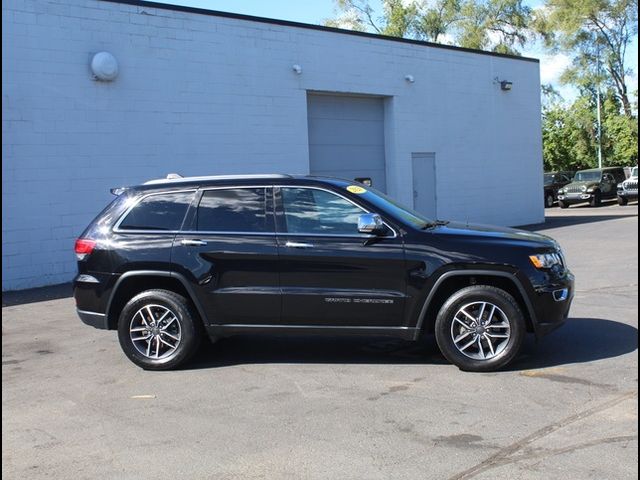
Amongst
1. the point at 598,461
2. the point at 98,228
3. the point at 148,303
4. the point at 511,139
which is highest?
the point at 511,139

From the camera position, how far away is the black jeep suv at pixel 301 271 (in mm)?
6027

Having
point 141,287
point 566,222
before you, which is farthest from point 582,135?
point 141,287

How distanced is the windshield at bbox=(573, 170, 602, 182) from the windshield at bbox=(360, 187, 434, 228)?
99.3 feet

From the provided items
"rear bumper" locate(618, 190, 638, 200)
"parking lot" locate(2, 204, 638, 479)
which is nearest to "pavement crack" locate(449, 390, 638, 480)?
"parking lot" locate(2, 204, 638, 479)

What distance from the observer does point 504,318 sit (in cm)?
601

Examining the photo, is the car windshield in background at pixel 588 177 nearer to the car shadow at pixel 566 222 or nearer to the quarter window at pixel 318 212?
the car shadow at pixel 566 222

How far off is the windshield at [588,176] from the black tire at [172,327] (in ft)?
104

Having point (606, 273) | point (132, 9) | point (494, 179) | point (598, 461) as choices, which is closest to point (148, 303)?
point (598, 461)

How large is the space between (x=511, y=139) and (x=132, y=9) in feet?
45.1

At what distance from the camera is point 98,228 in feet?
22.1

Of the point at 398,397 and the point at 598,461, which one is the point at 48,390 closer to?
the point at 398,397

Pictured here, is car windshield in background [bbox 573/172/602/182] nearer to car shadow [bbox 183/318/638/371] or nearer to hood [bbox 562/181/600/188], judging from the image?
hood [bbox 562/181/600/188]

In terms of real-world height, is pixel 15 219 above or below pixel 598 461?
above

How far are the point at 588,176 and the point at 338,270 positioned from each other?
31.9 meters
